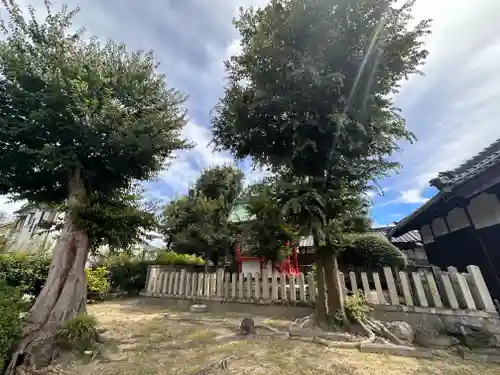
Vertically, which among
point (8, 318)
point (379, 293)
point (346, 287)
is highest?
point (346, 287)

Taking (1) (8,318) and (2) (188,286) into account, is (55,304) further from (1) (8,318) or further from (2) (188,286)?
(2) (188,286)

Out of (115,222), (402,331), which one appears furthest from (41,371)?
(402,331)

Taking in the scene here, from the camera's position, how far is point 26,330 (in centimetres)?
399

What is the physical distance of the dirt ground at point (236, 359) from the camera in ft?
10.2

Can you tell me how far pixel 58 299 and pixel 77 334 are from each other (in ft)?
3.65

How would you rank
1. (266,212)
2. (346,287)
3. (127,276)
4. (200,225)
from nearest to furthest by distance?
(266,212) < (346,287) < (200,225) < (127,276)

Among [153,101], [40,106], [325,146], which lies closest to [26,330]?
[40,106]

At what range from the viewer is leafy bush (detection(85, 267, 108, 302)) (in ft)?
31.7

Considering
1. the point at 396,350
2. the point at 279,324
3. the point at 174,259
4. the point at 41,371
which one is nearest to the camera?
the point at 41,371

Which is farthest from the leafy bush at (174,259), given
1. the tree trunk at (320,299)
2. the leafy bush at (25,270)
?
the tree trunk at (320,299)

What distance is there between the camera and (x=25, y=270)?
25.6 feet

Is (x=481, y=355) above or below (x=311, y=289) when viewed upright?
below

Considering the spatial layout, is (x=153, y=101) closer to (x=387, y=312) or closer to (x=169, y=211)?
(x=169, y=211)

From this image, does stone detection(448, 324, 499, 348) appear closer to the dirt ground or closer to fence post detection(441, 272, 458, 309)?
fence post detection(441, 272, 458, 309)
